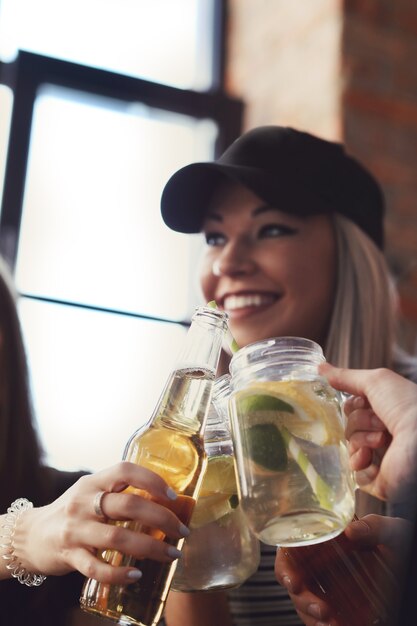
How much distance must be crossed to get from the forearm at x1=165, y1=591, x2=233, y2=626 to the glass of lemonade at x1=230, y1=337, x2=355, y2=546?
0.17 meters

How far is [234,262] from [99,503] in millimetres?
431

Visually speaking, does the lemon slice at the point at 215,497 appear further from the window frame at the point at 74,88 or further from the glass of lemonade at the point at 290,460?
the window frame at the point at 74,88

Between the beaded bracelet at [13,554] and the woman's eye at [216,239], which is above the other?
the woman's eye at [216,239]

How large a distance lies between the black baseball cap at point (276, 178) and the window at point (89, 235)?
147 mm

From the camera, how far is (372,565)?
0.49 m

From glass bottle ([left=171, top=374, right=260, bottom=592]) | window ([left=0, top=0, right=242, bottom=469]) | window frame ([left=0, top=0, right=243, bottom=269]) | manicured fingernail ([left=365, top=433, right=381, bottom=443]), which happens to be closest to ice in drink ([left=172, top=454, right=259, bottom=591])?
glass bottle ([left=171, top=374, right=260, bottom=592])

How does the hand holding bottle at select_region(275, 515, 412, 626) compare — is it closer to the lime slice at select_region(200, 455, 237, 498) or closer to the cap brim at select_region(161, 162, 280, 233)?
the lime slice at select_region(200, 455, 237, 498)

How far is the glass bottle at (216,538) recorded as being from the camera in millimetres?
470

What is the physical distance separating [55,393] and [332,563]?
1.64 feet

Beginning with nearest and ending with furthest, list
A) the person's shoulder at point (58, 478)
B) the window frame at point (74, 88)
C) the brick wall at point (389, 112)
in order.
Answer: the person's shoulder at point (58, 478)
the window frame at point (74, 88)
the brick wall at point (389, 112)

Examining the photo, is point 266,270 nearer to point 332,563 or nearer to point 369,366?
point 369,366

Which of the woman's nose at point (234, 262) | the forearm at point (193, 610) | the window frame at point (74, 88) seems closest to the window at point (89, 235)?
the window frame at point (74, 88)

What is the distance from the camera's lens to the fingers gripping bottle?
0.41 m

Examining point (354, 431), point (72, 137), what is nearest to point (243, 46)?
point (72, 137)
